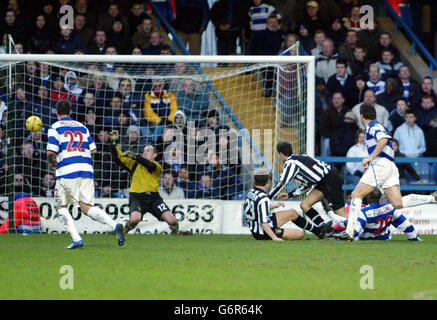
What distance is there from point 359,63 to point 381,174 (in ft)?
20.7

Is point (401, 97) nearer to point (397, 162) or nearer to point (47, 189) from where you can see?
point (397, 162)

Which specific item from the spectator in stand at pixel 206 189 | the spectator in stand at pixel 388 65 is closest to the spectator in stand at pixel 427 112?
the spectator in stand at pixel 388 65

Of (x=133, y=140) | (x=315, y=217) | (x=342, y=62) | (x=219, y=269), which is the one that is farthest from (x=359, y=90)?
(x=219, y=269)

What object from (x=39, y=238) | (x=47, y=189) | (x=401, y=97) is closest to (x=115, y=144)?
(x=39, y=238)

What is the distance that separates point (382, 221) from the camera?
12.8 meters

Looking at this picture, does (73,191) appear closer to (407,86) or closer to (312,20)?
(407,86)

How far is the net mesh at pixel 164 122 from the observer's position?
16016mm

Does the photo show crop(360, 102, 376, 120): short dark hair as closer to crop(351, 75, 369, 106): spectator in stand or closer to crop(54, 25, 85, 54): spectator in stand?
crop(351, 75, 369, 106): spectator in stand

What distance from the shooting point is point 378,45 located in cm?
1861

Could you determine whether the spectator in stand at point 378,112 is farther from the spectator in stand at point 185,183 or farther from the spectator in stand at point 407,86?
the spectator in stand at point 185,183

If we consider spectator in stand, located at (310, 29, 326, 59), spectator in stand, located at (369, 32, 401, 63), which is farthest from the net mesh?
spectator in stand, located at (369, 32, 401, 63)

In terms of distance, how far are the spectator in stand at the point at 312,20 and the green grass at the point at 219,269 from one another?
Result: 6.89 meters

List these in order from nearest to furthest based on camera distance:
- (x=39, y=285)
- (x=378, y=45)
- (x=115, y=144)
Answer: (x=39, y=285) → (x=115, y=144) → (x=378, y=45)
